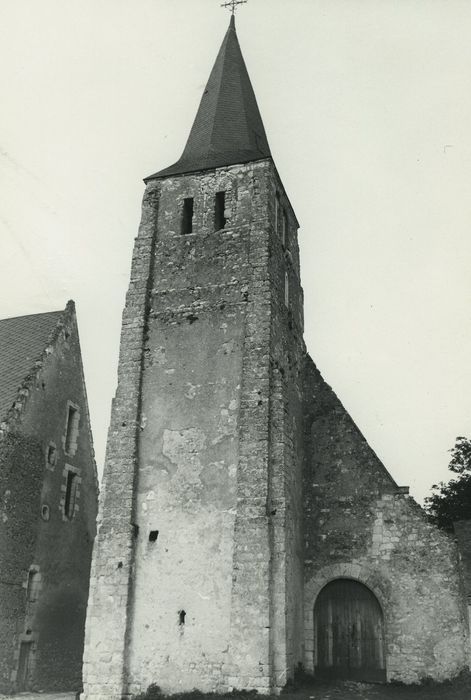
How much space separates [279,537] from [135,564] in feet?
9.33

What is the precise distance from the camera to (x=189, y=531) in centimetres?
1320

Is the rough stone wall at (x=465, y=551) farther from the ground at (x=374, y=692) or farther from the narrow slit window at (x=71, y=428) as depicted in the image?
the narrow slit window at (x=71, y=428)

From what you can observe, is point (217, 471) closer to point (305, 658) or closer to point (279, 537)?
point (279, 537)

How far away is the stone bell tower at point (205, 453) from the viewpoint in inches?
486

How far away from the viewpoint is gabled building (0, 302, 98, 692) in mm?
14914

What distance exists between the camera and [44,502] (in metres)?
16.3

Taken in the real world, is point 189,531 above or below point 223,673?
above

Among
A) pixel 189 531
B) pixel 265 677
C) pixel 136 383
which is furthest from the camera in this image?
pixel 136 383

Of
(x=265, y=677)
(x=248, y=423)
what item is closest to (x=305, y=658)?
(x=265, y=677)

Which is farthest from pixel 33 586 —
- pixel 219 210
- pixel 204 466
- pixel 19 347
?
pixel 219 210

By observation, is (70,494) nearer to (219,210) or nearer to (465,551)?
(219,210)

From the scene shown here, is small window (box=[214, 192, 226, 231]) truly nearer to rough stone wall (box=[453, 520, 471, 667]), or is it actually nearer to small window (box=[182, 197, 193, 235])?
small window (box=[182, 197, 193, 235])

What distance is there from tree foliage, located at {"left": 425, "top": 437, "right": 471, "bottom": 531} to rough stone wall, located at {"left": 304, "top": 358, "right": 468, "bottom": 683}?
23.8 feet

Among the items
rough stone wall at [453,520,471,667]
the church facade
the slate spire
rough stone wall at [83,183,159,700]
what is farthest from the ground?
the slate spire
